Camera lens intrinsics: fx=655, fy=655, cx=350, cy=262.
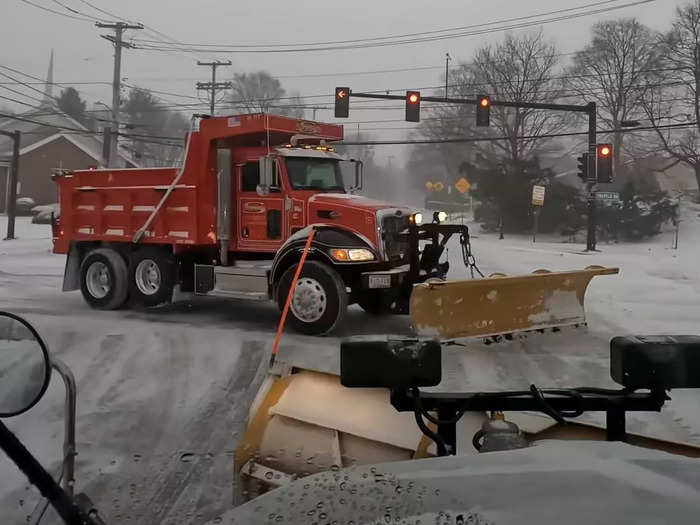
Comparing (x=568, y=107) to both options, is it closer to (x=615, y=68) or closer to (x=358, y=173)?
(x=358, y=173)

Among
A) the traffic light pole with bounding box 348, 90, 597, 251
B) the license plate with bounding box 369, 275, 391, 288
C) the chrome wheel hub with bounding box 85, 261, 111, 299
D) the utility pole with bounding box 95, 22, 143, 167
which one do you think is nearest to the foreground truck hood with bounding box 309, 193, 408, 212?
the license plate with bounding box 369, 275, 391, 288

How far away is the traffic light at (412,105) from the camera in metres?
23.9

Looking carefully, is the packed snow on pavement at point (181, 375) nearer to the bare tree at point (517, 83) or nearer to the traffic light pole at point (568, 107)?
the traffic light pole at point (568, 107)

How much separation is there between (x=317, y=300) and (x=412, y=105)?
16.7 metres

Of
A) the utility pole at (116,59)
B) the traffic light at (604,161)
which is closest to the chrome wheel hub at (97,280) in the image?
the traffic light at (604,161)

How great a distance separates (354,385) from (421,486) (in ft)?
1.74

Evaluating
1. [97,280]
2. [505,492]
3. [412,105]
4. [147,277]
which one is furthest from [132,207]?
[412,105]

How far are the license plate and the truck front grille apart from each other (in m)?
0.45

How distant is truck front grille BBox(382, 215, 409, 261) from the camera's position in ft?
30.6

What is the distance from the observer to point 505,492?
142 centimetres

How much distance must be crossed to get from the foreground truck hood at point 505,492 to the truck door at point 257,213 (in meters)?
8.47

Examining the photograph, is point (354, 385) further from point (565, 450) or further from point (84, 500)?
point (84, 500)

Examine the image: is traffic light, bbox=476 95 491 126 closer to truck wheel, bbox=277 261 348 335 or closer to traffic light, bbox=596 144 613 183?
traffic light, bbox=596 144 613 183

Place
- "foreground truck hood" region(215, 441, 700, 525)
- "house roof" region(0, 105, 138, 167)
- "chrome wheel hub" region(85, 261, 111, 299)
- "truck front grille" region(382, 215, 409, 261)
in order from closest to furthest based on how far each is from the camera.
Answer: "foreground truck hood" region(215, 441, 700, 525) → "truck front grille" region(382, 215, 409, 261) → "chrome wheel hub" region(85, 261, 111, 299) → "house roof" region(0, 105, 138, 167)
